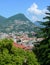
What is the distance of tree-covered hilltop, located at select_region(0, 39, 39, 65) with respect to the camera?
17.9 meters

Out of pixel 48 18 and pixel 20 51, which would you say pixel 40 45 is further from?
pixel 20 51

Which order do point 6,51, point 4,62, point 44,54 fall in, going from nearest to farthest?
point 4,62 → point 6,51 → point 44,54

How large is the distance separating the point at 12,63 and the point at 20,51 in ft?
7.03

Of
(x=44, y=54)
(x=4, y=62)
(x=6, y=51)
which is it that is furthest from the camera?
(x=44, y=54)

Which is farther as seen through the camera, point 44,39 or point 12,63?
point 44,39

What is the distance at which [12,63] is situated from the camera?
58.4 ft

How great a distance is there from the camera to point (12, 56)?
60.4 feet

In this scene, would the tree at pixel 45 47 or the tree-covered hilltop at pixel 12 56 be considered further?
the tree at pixel 45 47

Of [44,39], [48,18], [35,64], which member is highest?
[48,18]

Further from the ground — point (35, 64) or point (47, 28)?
point (47, 28)

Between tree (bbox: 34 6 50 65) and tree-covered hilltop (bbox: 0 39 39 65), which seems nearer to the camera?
tree-covered hilltop (bbox: 0 39 39 65)

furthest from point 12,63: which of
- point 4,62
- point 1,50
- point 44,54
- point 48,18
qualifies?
point 48,18

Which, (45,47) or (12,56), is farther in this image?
(45,47)

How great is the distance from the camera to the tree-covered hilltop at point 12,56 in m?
17.9
